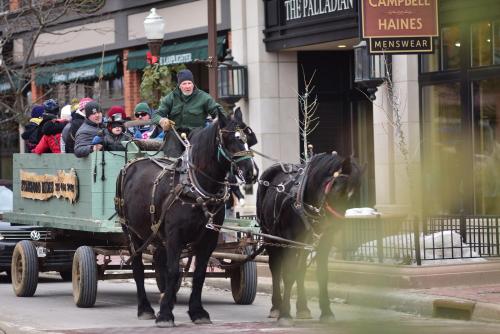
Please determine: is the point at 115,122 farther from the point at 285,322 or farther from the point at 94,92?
the point at 94,92

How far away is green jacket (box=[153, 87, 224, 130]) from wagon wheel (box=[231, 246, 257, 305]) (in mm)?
1638

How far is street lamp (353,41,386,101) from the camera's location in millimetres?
18516

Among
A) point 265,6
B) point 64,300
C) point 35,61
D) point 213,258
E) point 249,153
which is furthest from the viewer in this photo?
point 35,61

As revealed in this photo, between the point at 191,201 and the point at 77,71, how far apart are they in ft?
64.7

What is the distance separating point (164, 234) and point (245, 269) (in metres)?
1.89

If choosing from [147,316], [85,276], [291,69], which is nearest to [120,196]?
[85,276]

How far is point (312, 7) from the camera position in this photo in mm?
21531

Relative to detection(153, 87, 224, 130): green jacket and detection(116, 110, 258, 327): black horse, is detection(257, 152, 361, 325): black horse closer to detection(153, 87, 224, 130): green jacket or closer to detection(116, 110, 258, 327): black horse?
detection(116, 110, 258, 327): black horse

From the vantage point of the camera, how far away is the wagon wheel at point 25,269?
12.7m

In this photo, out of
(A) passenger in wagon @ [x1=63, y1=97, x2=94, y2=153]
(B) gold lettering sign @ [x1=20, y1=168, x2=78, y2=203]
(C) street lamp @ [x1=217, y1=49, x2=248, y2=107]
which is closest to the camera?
(B) gold lettering sign @ [x1=20, y1=168, x2=78, y2=203]

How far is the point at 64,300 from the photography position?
13.0 metres

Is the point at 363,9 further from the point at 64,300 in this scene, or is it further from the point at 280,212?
the point at 64,300

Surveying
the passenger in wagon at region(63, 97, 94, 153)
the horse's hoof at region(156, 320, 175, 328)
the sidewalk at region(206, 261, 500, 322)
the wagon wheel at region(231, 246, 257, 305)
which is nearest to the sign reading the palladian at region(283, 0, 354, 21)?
the passenger in wagon at region(63, 97, 94, 153)

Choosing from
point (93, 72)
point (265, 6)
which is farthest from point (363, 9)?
point (93, 72)
